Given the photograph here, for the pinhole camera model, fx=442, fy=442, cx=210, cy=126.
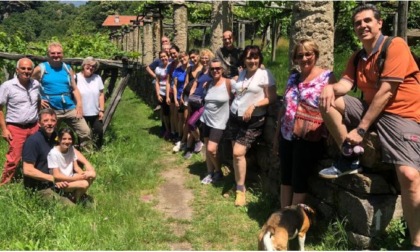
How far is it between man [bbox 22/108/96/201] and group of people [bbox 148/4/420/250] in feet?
6.17

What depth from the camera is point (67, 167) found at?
513cm

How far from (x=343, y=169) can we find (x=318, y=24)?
1871 mm

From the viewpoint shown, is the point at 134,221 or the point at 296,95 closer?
the point at 296,95

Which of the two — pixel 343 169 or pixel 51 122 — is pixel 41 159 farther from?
pixel 343 169

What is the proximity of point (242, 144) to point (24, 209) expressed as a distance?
2533 millimetres

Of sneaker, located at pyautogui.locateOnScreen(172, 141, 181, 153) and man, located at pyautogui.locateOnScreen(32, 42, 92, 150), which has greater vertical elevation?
man, located at pyautogui.locateOnScreen(32, 42, 92, 150)

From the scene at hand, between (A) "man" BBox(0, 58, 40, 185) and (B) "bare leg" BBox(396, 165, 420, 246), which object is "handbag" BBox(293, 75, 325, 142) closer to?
(B) "bare leg" BBox(396, 165, 420, 246)

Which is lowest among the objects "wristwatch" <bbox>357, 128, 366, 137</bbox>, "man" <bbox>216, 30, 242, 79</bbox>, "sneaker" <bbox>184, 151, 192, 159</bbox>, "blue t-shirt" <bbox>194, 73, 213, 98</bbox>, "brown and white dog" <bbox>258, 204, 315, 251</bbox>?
"sneaker" <bbox>184, 151, 192, 159</bbox>

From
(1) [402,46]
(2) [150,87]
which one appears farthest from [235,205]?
(2) [150,87]

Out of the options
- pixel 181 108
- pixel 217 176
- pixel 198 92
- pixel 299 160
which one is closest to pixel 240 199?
pixel 217 176

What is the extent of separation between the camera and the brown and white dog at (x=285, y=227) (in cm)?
374

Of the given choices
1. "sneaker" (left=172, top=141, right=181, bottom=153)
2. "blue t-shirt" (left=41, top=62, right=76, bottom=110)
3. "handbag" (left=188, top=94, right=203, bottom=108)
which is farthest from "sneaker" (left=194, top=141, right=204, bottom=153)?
"blue t-shirt" (left=41, top=62, right=76, bottom=110)

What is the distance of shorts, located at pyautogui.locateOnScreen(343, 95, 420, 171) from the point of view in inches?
132

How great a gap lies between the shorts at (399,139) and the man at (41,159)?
320 centimetres
